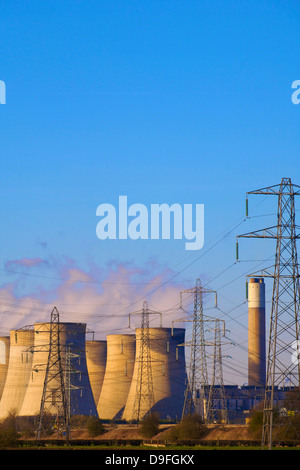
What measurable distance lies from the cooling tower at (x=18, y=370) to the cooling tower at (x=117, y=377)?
28.5 feet

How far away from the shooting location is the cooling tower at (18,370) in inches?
2355

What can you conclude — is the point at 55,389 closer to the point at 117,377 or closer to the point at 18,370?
the point at 18,370

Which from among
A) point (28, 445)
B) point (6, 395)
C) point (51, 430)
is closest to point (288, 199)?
point (28, 445)

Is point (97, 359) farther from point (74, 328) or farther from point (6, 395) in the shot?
point (74, 328)

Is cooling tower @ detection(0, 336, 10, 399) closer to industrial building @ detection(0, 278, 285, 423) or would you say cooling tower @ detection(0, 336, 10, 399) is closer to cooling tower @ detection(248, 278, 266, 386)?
industrial building @ detection(0, 278, 285, 423)

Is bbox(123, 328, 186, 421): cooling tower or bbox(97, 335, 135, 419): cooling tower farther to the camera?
bbox(97, 335, 135, 419): cooling tower

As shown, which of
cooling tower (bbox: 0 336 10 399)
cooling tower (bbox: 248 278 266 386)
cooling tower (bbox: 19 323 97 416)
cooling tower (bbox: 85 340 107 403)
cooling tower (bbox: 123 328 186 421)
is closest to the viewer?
cooling tower (bbox: 19 323 97 416)

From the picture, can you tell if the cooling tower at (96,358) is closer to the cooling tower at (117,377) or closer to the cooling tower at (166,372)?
the cooling tower at (117,377)

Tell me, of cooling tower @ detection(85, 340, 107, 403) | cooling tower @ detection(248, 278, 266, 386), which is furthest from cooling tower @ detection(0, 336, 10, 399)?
cooling tower @ detection(248, 278, 266, 386)

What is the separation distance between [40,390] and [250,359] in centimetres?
2671

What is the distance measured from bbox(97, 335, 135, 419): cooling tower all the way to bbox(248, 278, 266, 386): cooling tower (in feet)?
43.7

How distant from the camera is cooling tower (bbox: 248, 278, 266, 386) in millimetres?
75000

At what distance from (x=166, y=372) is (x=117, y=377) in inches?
351

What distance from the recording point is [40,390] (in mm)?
54875
